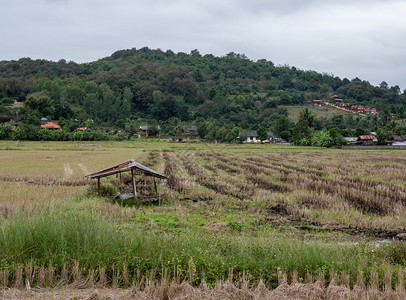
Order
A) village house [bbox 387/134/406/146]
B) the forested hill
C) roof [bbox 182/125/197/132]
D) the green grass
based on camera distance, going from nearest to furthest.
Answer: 1. the green grass
2. village house [bbox 387/134/406/146]
3. roof [bbox 182/125/197/132]
4. the forested hill

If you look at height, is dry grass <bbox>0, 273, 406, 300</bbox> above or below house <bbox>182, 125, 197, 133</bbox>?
above

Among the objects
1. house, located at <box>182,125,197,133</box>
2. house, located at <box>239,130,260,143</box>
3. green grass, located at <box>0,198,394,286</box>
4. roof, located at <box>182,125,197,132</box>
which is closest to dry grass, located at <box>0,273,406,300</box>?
green grass, located at <box>0,198,394,286</box>

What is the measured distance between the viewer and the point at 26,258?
4914mm

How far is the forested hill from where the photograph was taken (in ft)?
274

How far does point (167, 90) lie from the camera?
109 metres

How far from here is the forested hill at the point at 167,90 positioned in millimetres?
83562

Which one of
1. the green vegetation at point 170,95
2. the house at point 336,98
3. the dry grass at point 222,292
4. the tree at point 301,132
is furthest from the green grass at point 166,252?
the house at point 336,98

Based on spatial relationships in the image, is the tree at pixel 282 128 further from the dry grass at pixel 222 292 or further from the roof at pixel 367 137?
the dry grass at pixel 222 292

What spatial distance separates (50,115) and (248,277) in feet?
242

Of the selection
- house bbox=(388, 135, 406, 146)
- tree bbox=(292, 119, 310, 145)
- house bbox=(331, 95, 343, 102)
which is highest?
house bbox=(331, 95, 343, 102)

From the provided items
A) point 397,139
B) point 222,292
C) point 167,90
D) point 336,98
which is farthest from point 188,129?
point 336,98

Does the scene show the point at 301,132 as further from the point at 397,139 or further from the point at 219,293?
the point at 219,293

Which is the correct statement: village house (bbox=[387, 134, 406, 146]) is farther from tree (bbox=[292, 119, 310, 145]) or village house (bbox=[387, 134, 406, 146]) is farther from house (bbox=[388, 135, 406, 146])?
tree (bbox=[292, 119, 310, 145])

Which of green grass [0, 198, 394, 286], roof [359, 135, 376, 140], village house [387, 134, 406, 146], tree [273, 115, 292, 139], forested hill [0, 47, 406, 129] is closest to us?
green grass [0, 198, 394, 286]
